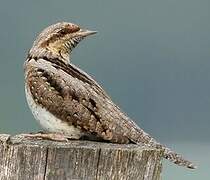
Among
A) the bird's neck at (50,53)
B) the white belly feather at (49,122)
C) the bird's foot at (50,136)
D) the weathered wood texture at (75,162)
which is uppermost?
the bird's neck at (50,53)

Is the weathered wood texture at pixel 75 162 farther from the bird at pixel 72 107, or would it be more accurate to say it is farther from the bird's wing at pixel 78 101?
the bird's wing at pixel 78 101

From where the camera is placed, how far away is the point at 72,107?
20.0 ft

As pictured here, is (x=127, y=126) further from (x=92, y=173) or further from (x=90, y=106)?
(x=92, y=173)

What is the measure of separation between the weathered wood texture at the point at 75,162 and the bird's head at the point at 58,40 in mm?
2048

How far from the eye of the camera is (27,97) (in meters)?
6.63

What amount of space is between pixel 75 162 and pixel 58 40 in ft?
8.11

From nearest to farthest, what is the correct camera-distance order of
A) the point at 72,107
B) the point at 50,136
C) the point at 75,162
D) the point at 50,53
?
the point at 75,162 → the point at 50,136 → the point at 72,107 → the point at 50,53

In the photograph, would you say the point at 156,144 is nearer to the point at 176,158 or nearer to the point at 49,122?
the point at 176,158

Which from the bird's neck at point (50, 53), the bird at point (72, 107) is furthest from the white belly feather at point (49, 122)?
the bird's neck at point (50, 53)

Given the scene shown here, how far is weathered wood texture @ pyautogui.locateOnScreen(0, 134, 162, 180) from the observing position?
189 inches

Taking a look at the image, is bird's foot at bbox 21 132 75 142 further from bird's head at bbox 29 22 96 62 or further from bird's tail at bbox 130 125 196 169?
bird's head at bbox 29 22 96 62

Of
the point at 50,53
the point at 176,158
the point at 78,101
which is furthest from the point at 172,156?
the point at 50,53

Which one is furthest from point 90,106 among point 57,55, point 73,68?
point 57,55

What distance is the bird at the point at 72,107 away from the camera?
5855 mm
